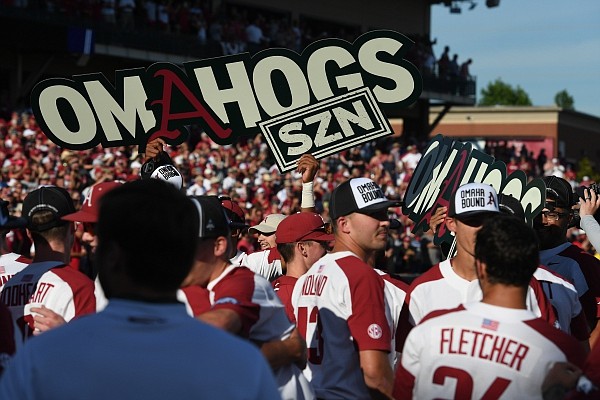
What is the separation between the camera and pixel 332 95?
270 inches

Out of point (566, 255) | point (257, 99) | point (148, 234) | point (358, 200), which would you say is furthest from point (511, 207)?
point (148, 234)

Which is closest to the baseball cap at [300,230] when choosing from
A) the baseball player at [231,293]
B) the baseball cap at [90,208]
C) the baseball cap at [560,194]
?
the baseball cap at [90,208]

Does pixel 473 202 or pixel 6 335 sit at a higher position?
pixel 473 202

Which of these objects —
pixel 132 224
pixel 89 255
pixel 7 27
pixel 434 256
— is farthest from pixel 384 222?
pixel 7 27

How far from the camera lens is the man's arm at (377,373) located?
443cm

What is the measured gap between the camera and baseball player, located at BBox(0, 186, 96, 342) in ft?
15.1

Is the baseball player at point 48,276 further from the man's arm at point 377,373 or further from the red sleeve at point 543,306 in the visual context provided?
the red sleeve at point 543,306

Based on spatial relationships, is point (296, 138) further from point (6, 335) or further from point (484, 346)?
point (6, 335)

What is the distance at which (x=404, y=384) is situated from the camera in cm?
381

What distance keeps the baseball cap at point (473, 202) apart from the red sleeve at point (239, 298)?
1.33 meters

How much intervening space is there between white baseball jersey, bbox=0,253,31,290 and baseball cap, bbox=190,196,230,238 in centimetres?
144

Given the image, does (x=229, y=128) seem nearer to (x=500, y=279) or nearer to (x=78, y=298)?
(x=78, y=298)

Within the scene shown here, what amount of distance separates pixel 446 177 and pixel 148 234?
5609 millimetres

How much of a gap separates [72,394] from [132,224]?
1.35 feet
